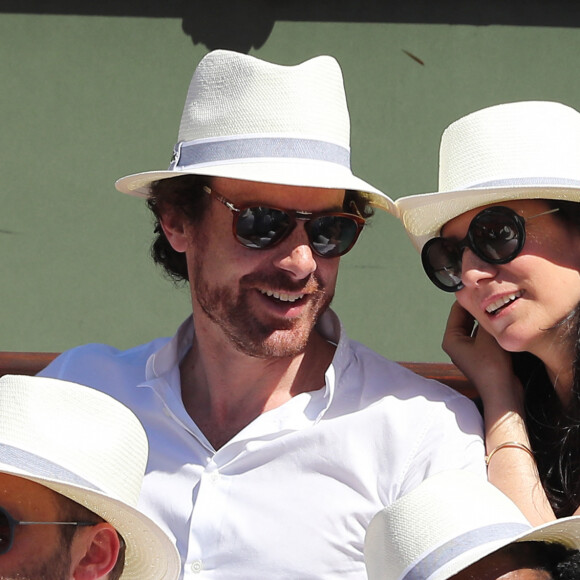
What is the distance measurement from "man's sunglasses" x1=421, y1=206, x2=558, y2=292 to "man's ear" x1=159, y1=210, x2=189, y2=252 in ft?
2.65

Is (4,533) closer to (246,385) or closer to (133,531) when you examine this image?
(133,531)

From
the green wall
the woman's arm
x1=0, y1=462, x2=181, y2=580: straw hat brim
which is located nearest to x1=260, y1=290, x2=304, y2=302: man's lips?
the woman's arm

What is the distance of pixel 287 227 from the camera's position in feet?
9.15

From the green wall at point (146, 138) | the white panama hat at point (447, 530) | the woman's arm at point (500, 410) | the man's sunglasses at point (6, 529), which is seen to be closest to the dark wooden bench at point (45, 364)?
the woman's arm at point (500, 410)

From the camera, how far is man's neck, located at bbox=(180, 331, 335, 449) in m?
2.99

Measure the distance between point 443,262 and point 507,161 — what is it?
0.28 meters

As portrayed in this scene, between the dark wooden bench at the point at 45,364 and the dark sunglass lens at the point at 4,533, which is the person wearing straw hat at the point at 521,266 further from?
the dark sunglass lens at the point at 4,533

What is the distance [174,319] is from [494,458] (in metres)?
2.21

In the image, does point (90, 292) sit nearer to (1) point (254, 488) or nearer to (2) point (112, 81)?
(2) point (112, 81)

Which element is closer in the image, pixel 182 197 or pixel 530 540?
pixel 530 540

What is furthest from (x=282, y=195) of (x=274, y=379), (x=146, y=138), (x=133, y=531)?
(x=146, y=138)

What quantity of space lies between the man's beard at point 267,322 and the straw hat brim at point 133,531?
773 millimetres

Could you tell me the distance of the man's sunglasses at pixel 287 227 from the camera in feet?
9.15

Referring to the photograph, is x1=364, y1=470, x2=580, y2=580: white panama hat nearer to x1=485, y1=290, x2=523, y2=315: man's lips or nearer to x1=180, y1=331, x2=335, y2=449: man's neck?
x1=485, y1=290, x2=523, y2=315: man's lips
